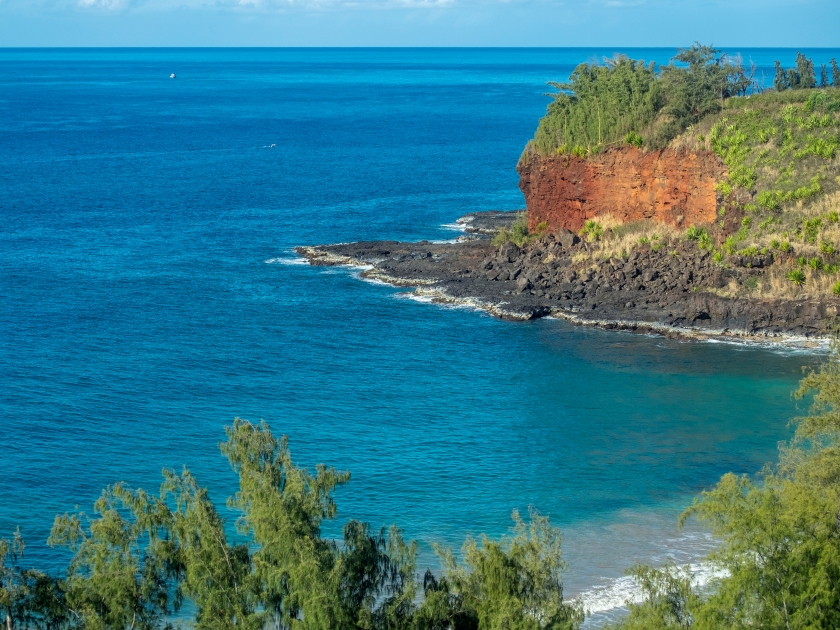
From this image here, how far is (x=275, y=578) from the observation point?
1980 cm

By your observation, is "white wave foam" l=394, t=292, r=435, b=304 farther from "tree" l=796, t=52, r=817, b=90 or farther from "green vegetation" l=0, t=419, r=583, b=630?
"green vegetation" l=0, t=419, r=583, b=630

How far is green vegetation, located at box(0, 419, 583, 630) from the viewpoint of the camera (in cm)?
1962

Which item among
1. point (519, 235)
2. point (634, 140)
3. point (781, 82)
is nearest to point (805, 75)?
point (781, 82)

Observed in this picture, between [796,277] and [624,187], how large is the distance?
1321cm

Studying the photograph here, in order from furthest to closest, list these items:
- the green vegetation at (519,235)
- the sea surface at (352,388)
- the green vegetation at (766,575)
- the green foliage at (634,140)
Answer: the green vegetation at (519,235)
the green foliage at (634,140)
the sea surface at (352,388)
the green vegetation at (766,575)

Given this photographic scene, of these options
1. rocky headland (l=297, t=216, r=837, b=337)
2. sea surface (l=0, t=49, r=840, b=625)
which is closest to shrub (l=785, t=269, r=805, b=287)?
rocky headland (l=297, t=216, r=837, b=337)

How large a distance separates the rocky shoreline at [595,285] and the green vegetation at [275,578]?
113 feet

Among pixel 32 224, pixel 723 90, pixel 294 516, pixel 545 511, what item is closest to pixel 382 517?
pixel 545 511

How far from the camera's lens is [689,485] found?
3778cm

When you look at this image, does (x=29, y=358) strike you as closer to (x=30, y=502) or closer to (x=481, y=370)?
(x=30, y=502)

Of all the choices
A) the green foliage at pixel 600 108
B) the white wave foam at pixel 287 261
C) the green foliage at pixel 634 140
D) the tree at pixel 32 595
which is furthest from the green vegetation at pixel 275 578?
the white wave foam at pixel 287 261

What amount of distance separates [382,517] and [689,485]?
10.9 meters

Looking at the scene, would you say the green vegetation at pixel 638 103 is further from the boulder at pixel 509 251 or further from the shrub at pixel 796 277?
the shrub at pixel 796 277

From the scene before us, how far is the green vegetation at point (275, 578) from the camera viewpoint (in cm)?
1962
